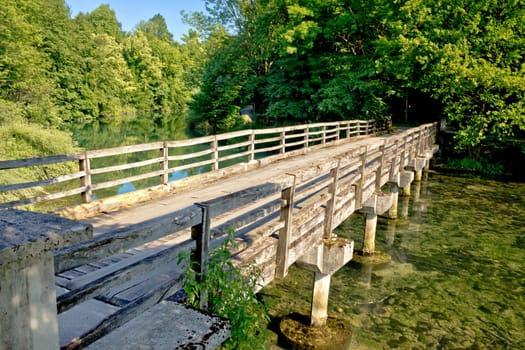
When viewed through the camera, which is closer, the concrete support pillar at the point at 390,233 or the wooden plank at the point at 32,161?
the wooden plank at the point at 32,161

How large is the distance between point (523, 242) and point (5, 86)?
31.8 m

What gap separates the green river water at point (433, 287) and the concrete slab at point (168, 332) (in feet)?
7.84

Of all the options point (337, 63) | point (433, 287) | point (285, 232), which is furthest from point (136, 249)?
point (337, 63)

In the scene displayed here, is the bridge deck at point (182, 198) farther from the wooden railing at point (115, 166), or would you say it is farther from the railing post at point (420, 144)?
the railing post at point (420, 144)

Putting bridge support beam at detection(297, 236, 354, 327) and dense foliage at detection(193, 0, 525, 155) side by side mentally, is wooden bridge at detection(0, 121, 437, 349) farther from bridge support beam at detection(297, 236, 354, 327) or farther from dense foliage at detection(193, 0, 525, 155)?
dense foliage at detection(193, 0, 525, 155)

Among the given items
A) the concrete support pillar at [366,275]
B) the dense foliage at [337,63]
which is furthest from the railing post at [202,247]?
the dense foliage at [337,63]

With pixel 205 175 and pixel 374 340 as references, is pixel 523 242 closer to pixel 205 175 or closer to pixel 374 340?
pixel 374 340

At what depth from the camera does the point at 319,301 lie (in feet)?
25.2

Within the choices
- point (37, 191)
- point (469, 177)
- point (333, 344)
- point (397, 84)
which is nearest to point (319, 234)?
point (333, 344)

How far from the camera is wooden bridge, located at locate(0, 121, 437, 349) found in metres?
1.62

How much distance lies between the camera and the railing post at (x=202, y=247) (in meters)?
3.08

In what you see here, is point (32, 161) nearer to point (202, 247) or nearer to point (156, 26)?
point (202, 247)

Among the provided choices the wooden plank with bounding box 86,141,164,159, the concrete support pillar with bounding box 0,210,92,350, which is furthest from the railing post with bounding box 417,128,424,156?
the concrete support pillar with bounding box 0,210,92,350

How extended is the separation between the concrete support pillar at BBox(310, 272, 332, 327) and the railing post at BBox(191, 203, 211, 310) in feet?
15.5
